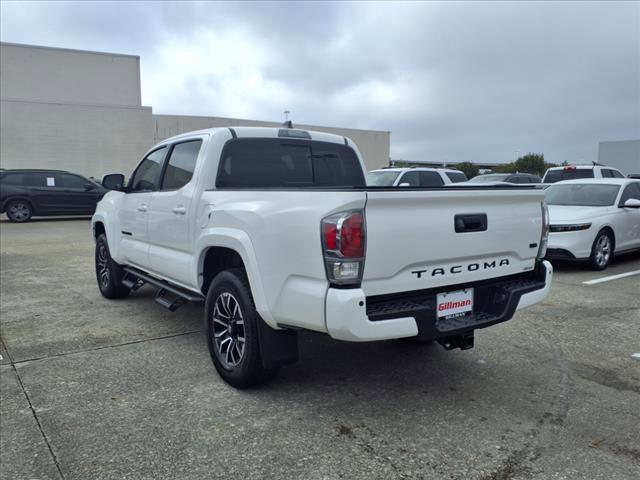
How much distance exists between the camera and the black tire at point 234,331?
11.7 ft

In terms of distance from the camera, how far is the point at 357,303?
2.93 meters

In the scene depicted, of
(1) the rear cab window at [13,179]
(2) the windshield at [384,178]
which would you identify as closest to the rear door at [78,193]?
(1) the rear cab window at [13,179]

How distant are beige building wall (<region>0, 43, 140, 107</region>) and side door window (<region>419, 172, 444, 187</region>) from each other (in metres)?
22.6

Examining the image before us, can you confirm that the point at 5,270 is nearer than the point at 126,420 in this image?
No

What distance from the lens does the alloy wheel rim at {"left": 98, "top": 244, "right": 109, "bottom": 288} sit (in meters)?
6.64

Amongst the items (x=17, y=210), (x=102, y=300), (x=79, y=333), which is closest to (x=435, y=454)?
(x=79, y=333)

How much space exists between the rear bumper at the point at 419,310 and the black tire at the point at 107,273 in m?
4.21

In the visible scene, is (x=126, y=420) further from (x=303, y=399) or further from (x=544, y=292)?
(x=544, y=292)

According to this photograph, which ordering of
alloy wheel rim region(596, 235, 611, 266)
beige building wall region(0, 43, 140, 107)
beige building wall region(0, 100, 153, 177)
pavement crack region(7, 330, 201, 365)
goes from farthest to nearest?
beige building wall region(0, 43, 140, 107) → beige building wall region(0, 100, 153, 177) → alloy wheel rim region(596, 235, 611, 266) → pavement crack region(7, 330, 201, 365)

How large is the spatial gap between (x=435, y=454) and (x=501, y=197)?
1.72 metres

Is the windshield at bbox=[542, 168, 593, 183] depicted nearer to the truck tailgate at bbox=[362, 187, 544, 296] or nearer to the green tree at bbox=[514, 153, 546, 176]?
the truck tailgate at bbox=[362, 187, 544, 296]

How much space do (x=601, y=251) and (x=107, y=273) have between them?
7.45 metres

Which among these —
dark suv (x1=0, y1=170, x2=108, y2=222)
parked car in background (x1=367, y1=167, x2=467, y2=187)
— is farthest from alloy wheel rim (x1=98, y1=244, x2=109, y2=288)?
dark suv (x1=0, y1=170, x2=108, y2=222)

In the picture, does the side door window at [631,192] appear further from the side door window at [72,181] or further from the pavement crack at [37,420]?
the side door window at [72,181]
